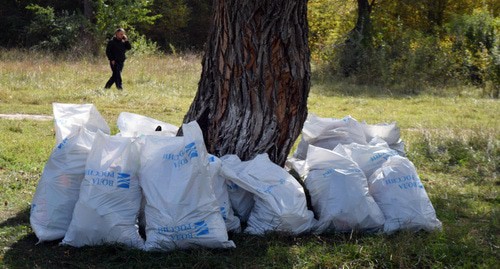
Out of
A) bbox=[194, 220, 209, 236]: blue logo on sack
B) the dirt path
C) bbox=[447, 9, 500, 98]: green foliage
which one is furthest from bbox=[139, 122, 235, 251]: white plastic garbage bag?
bbox=[447, 9, 500, 98]: green foliage

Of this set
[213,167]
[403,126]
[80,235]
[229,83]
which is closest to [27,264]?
[80,235]

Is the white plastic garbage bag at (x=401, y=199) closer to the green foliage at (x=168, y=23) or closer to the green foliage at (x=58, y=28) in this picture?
the green foliage at (x=58, y=28)

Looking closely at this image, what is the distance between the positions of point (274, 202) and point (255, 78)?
3.85 feet

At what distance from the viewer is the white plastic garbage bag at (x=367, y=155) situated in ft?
18.2

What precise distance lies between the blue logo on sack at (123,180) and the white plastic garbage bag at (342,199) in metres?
1.44

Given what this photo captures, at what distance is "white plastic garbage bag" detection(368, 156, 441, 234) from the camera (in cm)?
513

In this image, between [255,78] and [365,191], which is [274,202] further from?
[255,78]

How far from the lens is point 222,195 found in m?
4.99

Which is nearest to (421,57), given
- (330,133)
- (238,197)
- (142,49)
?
(142,49)

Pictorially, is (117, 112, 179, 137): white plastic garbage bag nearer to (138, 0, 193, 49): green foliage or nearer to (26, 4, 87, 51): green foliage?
(26, 4, 87, 51): green foliage

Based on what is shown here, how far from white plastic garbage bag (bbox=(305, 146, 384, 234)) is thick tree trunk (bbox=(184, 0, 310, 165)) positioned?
603 millimetres

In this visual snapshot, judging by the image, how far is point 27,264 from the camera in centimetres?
443

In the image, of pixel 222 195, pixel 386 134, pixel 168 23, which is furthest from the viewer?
pixel 168 23

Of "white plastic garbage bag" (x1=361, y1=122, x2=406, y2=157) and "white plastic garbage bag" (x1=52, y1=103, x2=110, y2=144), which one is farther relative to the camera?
"white plastic garbage bag" (x1=361, y1=122, x2=406, y2=157)
